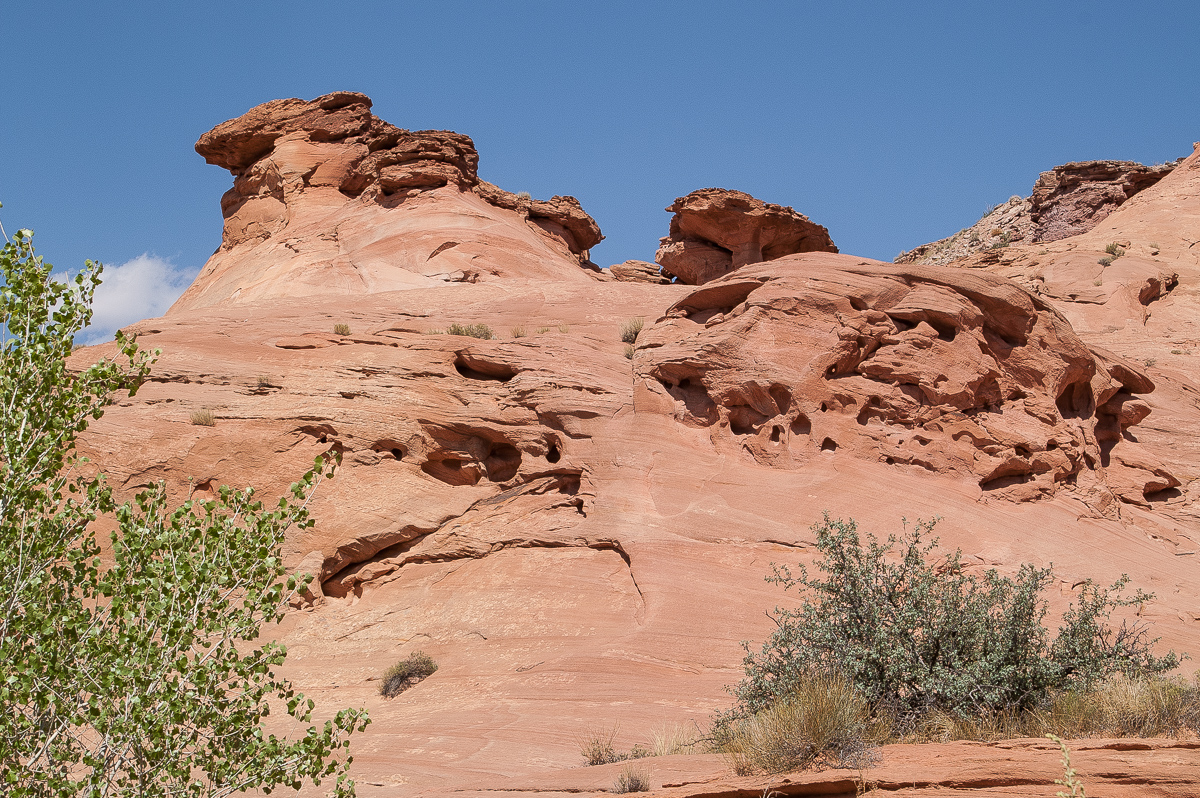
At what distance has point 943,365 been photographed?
15.7 meters

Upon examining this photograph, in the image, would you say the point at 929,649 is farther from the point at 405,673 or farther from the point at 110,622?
the point at 110,622

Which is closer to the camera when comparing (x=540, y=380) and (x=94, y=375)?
(x=94, y=375)

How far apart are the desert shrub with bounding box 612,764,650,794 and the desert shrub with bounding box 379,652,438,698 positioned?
4.94 m

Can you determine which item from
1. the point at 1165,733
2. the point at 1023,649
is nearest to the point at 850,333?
the point at 1023,649

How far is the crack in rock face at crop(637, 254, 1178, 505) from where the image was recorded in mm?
15109

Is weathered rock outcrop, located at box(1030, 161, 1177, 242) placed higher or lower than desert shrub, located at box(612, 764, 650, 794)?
higher

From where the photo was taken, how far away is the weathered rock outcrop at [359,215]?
2278cm

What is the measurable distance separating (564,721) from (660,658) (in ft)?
5.72

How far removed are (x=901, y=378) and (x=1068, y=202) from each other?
28498 millimetres

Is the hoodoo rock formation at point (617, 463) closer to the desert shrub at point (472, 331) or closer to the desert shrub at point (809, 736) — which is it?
the desert shrub at point (472, 331)

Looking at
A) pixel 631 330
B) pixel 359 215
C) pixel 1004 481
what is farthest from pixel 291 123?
pixel 1004 481

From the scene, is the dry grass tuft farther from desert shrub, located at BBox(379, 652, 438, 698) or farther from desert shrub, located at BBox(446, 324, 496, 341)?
desert shrub, located at BBox(446, 324, 496, 341)

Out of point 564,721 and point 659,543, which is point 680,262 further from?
point 564,721

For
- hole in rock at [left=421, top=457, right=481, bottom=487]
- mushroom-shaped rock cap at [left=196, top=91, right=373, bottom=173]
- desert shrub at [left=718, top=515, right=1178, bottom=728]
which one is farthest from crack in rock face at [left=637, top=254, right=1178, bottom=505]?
mushroom-shaped rock cap at [left=196, top=91, right=373, bottom=173]
